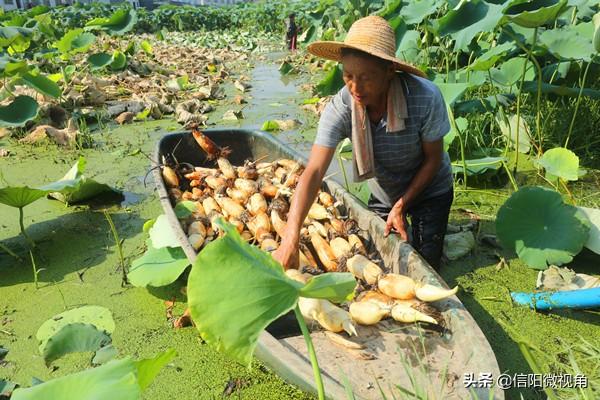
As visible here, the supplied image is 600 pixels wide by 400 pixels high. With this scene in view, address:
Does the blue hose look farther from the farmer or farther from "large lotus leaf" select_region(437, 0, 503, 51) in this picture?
"large lotus leaf" select_region(437, 0, 503, 51)

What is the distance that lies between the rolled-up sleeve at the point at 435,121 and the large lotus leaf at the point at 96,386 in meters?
1.60

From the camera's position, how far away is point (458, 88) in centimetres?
257

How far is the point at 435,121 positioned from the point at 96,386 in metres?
1.67

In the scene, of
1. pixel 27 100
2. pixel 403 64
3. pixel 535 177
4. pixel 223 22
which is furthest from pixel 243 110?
pixel 223 22

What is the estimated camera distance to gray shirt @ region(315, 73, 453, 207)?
199 cm

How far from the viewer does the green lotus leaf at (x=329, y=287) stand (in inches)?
34.4

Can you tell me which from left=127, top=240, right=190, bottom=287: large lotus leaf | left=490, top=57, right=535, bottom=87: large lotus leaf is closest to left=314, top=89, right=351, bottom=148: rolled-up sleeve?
left=127, top=240, right=190, bottom=287: large lotus leaf

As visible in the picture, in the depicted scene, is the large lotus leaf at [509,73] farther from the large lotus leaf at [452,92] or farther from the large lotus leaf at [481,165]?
the large lotus leaf at [452,92]

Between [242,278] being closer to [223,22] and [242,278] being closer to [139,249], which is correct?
[139,249]

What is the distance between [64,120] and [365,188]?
148 inches

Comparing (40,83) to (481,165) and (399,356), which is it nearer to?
(481,165)

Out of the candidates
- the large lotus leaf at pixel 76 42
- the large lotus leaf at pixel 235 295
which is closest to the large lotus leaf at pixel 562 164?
the large lotus leaf at pixel 235 295

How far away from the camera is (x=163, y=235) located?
2.29m

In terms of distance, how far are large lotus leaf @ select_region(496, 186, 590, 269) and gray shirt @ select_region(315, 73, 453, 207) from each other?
1.19 feet
